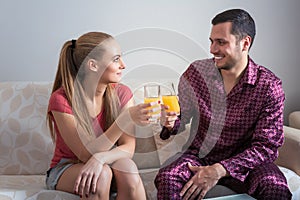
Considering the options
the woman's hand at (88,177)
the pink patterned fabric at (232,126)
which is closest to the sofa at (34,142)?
the pink patterned fabric at (232,126)

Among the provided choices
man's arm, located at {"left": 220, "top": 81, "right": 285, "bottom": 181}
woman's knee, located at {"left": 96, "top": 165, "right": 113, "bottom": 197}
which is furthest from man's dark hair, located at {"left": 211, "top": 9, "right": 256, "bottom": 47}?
woman's knee, located at {"left": 96, "top": 165, "right": 113, "bottom": 197}

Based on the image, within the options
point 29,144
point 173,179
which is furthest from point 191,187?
point 29,144

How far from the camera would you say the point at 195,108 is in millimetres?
2037

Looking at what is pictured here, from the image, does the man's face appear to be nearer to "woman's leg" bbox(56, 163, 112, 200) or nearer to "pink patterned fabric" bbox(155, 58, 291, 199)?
"pink patterned fabric" bbox(155, 58, 291, 199)

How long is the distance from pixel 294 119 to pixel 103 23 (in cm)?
127

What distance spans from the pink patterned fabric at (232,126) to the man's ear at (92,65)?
409 mm

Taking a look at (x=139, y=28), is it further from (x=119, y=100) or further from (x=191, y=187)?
(x=191, y=187)

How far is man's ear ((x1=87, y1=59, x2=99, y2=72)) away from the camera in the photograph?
6.22 feet

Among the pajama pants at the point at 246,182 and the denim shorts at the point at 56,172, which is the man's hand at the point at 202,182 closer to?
the pajama pants at the point at 246,182

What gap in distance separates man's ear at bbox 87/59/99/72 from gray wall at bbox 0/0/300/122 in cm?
75

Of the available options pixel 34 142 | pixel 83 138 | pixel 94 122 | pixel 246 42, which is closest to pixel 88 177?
pixel 83 138

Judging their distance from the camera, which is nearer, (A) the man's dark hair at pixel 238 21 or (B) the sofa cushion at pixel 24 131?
(A) the man's dark hair at pixel 238 21

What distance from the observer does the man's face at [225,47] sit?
191 centimetres

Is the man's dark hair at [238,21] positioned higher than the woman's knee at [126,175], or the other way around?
the man's dark hair at [238,21]
